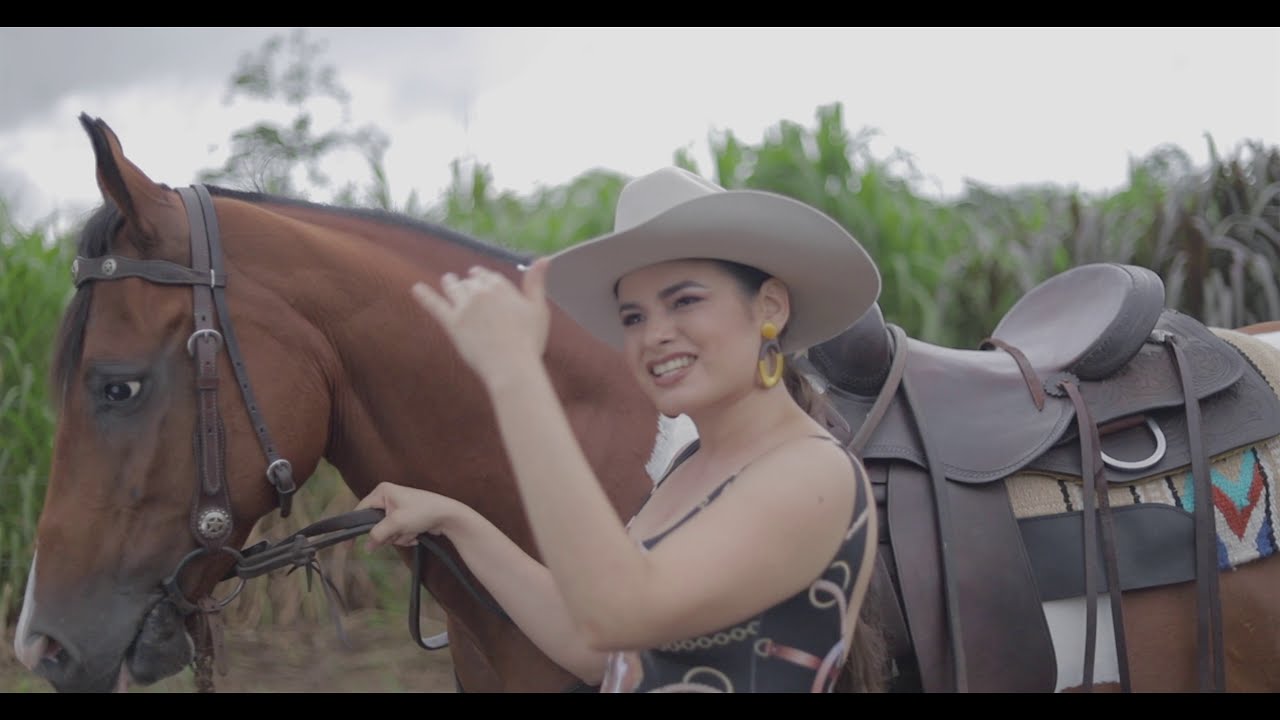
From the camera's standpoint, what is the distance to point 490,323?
117cm

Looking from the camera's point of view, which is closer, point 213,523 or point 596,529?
point 596,529

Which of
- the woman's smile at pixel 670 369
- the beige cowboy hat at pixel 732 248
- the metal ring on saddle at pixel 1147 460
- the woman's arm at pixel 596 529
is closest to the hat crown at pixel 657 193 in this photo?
the beige cowboy hat at pixel 732 248

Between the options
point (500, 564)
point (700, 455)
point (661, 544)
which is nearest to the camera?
point (661, 544)

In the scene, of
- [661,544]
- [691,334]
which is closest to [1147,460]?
[691,334]

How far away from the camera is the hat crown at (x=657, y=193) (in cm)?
156

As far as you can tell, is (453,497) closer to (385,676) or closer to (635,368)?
(635,368)

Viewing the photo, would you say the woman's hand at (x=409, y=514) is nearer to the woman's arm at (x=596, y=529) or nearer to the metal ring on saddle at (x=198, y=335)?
the metal ring on saddle at (x=198, y=335)

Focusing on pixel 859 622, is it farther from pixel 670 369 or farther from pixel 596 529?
pixel 596 529

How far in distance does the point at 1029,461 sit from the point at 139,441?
5.77 feet

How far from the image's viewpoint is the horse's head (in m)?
1.87

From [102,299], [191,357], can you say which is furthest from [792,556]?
[102,299]

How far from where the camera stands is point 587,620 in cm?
117

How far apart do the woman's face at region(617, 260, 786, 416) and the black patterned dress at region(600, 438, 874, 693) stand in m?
0.14

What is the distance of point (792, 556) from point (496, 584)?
0.73m
